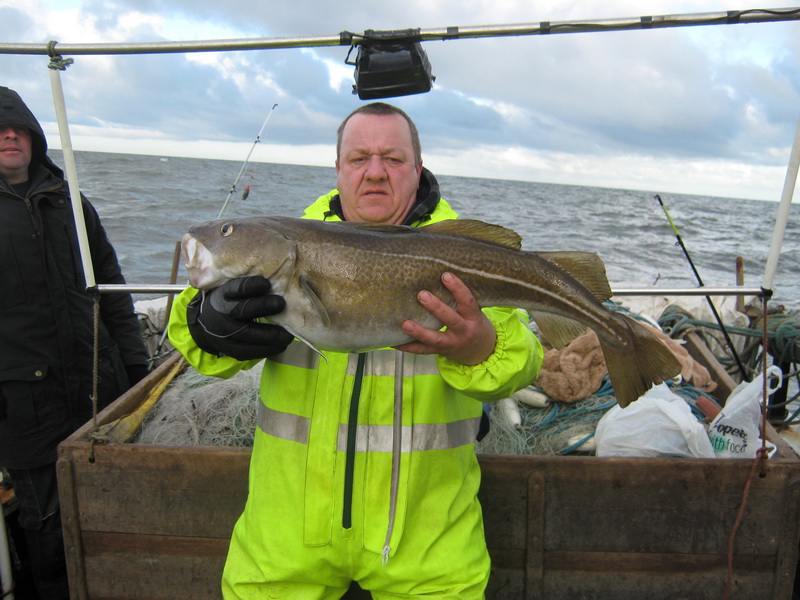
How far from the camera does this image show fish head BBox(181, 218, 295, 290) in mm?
2061

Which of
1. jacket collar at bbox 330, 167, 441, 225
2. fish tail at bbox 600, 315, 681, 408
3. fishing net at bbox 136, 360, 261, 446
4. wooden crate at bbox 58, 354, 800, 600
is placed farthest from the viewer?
fishing net at bbox 136, 360, 261, 446

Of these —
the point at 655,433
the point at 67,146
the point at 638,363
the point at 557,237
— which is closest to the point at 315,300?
the point at 638,363

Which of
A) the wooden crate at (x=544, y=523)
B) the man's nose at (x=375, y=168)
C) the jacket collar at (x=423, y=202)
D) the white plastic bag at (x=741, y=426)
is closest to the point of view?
the man's nose at (x=375, y=168)

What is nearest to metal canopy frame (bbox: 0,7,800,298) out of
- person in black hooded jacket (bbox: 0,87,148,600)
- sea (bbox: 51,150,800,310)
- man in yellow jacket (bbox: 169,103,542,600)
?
man in yellow jacket (bbox: 169,103,542,600)

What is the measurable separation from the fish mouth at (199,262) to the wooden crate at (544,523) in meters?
1.03

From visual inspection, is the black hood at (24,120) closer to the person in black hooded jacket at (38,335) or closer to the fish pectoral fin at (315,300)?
the person in black hooded jacket at (38,335)

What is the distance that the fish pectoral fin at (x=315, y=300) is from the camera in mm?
2031

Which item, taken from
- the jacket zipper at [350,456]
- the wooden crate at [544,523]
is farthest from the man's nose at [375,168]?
the wooden crate at [544,523]

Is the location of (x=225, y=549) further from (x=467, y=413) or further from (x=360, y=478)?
(x=467, y=413)

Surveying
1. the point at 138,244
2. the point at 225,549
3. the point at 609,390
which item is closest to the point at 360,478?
the point at 225,549

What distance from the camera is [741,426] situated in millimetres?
3219

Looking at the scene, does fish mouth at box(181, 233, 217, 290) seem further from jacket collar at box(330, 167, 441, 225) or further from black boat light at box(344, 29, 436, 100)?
black boat light at box(344, 29, 436, 100)

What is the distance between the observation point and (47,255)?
12.8 feet

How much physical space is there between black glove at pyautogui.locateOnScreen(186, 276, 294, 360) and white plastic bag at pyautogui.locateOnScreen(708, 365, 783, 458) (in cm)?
252
